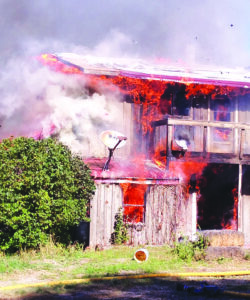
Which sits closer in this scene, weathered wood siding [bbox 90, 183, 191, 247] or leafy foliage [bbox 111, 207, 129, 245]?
weathered wood siding [bbox 90, 183, 191, 247]

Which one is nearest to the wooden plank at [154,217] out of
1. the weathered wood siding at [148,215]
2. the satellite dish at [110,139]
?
the weathered wood siding at [148,215]

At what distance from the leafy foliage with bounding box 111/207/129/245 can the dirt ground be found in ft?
15.9

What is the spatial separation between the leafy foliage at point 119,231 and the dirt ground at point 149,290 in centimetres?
485

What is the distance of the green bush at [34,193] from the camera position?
481 inches

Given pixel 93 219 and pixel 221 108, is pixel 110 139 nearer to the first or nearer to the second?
pixel 93 219

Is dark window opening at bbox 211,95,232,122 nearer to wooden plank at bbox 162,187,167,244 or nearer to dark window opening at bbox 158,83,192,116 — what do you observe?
dark window opening at bbox 158,83,192,116

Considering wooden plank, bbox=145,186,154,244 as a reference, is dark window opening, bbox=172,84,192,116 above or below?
above

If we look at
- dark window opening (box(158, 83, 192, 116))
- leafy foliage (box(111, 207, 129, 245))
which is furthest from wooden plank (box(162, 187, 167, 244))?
dark window opening (box(158, 83, 192, 116))

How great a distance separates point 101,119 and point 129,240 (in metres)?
4.74

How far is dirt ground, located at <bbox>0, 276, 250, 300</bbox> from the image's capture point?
8.54 m

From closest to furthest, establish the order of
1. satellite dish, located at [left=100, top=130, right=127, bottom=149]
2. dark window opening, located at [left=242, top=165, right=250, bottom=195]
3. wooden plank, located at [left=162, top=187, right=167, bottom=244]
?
wooden plank, located at [left=162, top=187, right=167, bottom=244], satellite dish, located at [left=100, top=130, right=127, bottom=149], dark window opening, located at [left=242, top=165, right=250, bottom=195]

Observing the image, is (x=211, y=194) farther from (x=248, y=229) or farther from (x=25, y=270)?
(x=25, y=270)

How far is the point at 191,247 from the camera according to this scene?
12.7m

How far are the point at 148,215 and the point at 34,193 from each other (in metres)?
4.59
